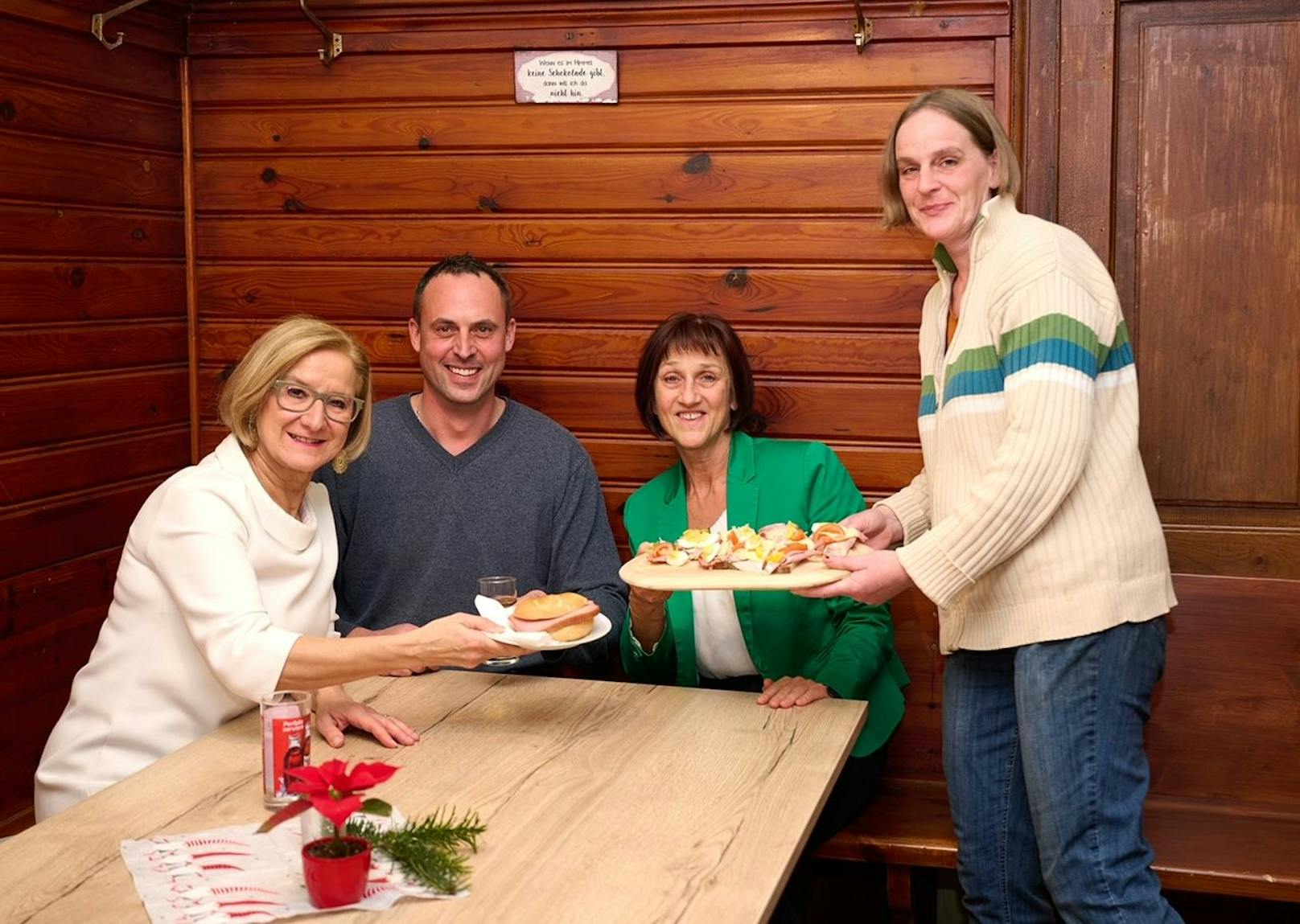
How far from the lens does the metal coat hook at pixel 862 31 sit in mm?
3473

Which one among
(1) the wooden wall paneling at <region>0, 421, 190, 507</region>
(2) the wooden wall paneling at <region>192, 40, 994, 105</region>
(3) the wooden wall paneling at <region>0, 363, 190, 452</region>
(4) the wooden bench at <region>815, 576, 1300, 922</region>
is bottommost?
(4) the wooden bench at <region>815, 576, 1300, 922</region>

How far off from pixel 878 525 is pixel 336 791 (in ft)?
5.25

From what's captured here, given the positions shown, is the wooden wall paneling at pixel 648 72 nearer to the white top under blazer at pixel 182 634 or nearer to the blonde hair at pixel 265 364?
the blonde hair at pixel 265 364

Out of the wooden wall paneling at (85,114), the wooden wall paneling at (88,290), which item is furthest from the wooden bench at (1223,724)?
the wooden wall paneling at (85,114)

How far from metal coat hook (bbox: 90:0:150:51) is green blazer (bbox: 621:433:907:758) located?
1913 millimetres

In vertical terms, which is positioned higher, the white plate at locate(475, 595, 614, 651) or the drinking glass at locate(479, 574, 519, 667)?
the drinking glass at locate(479, 574, 519, 667)

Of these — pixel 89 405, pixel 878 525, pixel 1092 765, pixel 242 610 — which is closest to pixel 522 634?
pixel 242 610

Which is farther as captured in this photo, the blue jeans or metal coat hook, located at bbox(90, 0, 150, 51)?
metal coat hook, located at bbox(90, 0, 150, 51)

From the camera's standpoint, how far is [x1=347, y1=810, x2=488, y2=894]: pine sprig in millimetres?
1724

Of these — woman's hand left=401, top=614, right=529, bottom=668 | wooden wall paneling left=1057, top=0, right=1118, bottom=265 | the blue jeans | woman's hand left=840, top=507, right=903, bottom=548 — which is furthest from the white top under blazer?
wooden wall paneling left=1057, top=0, right=1118, bottom=265

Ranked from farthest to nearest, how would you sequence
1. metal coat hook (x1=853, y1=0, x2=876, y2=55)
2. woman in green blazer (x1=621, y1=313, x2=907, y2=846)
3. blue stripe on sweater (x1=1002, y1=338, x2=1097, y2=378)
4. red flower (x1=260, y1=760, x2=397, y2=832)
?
metal coat hook (x1=853, y1=0, x2=876, y2=55) < woman in green blazer (x1=621, y1=313, x2=907, y2=846) < blue stripe on sweater (x1=1002, y1=338, x2=1097, y2=378) < red flower (x1=260, y1=760, x2=397, y2=832)

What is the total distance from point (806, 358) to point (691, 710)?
1.35 m

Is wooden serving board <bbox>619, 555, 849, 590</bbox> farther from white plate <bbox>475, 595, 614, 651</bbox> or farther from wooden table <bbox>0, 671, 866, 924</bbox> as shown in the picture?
wooden table <bbox>0, 671, 866, 924</bbox>

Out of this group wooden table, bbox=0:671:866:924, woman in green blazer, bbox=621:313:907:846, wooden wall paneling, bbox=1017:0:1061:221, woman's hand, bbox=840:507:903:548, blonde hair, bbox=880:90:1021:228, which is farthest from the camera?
wooden wall paneling, bbox=1017:0:1061:221
